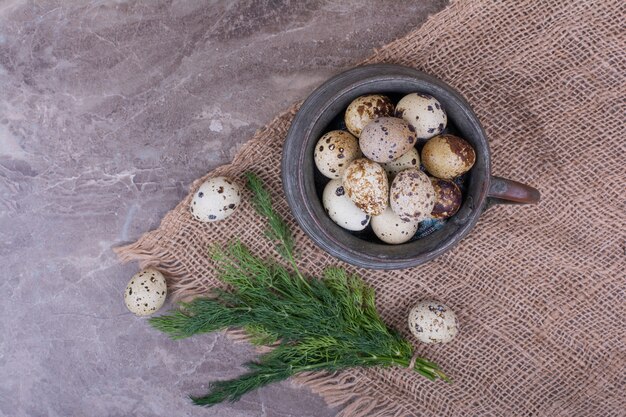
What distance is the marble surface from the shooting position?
4.29 ft

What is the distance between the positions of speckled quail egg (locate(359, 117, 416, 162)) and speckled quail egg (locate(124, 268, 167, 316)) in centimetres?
62

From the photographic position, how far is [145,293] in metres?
1.27

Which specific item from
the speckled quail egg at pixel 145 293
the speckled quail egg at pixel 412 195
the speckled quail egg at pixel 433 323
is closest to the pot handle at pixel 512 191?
the speckled quail egg at pixel 412 195

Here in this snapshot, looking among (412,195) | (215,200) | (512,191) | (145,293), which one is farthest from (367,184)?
(145,293)

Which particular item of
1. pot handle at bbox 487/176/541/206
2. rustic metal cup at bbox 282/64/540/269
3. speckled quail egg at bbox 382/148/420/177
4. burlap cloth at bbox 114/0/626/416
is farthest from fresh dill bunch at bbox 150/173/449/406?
pot handle at bbox 487/176/541/206

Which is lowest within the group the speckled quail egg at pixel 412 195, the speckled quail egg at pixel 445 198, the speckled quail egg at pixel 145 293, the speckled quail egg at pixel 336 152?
the speckled quail egg at pixel 145 293

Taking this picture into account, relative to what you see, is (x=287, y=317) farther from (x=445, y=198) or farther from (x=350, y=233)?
(x=445, y=198)

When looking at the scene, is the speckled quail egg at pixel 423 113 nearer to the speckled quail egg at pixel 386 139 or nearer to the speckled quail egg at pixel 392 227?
the speckled quail egg at pixel 386 139

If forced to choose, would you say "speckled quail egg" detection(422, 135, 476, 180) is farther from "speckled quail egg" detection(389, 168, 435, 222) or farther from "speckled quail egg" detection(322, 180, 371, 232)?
"speckled quail egg" detection(322, 180, 371, 232)

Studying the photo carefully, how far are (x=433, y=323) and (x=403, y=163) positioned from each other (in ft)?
1.34

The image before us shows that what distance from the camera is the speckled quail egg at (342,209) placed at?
1.06 meters

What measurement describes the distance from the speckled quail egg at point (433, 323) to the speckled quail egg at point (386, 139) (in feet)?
1.44

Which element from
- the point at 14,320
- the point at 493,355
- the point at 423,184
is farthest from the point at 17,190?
the point at 493,355

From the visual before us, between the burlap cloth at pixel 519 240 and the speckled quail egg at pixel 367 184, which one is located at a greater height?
the speckled quail egg at pixel 367 184
